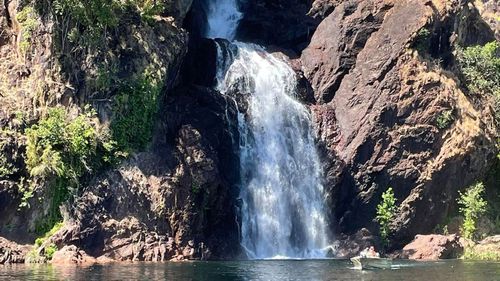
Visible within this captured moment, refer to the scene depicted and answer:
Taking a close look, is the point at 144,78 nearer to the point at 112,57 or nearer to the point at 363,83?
the point at 112,57

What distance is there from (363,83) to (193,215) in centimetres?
2068

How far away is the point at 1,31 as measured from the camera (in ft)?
185

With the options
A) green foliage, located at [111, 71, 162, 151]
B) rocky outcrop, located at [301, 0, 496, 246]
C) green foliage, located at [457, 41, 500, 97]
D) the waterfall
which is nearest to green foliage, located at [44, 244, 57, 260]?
green foliage, located at [111, 71, 162, 151]

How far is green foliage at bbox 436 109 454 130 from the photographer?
62500 mm

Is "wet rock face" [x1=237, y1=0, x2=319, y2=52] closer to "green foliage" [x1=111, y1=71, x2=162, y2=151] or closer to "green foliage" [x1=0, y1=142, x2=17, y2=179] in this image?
"green foliage" [x1=111, y1=71, x2=162, y2=151]

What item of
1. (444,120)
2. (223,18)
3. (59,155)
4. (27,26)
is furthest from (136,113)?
(444,120)

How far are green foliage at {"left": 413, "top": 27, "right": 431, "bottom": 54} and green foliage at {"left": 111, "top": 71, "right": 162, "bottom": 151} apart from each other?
77.1 ft

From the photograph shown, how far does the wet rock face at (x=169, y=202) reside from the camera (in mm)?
51312

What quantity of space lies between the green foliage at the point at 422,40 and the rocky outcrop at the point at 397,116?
0.12m

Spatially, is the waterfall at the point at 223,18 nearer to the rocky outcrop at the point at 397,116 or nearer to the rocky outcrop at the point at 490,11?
the rocky outcrop at the point at 397,116

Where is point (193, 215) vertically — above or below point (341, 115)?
below

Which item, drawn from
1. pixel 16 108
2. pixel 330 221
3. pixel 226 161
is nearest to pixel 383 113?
pixel 330 221

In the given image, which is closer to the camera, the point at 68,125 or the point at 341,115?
the point at 68,125

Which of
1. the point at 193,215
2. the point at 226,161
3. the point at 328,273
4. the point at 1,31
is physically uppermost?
the point at 1,31
